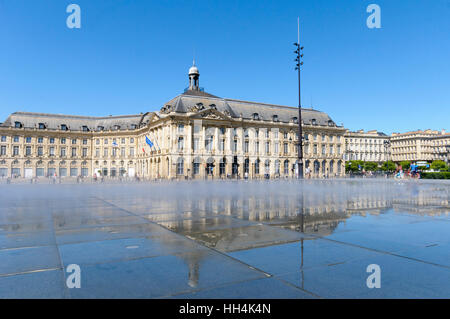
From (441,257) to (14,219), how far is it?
923 cm

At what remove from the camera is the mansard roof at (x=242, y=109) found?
5762 centimetres

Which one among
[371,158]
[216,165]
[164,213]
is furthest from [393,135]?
[164,213]

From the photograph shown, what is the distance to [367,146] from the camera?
121 meters

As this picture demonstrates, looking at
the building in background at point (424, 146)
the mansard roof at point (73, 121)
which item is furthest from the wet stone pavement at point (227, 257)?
the building in background at point (424, 146)

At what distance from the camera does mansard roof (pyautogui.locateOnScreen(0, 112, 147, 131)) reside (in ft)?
247

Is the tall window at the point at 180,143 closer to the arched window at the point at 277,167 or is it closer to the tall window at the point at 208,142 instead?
the tall window at the point at 208,142

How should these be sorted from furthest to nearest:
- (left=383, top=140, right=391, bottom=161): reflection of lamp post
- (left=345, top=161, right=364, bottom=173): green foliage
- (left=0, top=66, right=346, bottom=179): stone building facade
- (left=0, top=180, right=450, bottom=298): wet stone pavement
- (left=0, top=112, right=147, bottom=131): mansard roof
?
(left=383, top=140, right=391, bottom=161): reflection of lamp post → (left=345, top=161, right=364, bottom=173): green foliage → (left=0, top=112, right=147, bottom=131): mansard roof → (left=0, top=66, right=346, bottom=179): stone building facade → (left=0, top=180, right=450, bottom=298): wet stone pavement

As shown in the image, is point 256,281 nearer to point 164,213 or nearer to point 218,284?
point 218,284

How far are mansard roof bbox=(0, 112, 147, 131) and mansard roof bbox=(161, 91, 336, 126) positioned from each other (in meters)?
22.3

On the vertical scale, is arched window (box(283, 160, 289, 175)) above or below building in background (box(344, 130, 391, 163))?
below

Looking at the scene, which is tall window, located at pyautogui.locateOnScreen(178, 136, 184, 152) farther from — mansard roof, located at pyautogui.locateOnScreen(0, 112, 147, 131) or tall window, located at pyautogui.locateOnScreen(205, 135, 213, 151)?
mansard roof, located at pyautogui.locateOnScreen(0, 112, 147, 131)

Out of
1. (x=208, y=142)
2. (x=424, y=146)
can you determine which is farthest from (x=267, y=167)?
(x=424, y=146)

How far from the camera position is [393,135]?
133375 millimetres

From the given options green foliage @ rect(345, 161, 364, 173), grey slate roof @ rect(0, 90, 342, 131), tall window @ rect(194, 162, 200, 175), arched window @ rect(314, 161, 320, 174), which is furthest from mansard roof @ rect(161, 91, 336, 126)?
green foliage @ rect(345, 161, 364, 173)
